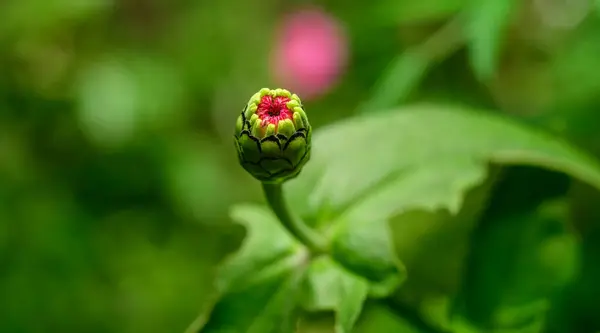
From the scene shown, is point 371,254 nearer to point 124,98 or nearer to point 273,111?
point 273,111

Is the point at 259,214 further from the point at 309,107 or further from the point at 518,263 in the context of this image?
the point at 309,107

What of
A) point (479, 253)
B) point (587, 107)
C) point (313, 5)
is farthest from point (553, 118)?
point (313, 5)

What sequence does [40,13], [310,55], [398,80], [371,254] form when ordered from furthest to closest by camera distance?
[310,55]
[40,13]
[398,80]
[371,254]

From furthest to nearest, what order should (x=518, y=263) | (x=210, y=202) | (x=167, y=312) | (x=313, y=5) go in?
(x=313, y=5) → (x=210, y=202) → (x=167, y=312) → (x=518, y=263)

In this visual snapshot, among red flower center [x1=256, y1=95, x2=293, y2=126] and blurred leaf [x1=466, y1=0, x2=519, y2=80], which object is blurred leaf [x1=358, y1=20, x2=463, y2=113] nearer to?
blurred leaf [x1=466, y1=0, x2=519, y2=80]

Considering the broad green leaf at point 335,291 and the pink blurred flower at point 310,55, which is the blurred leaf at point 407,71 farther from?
the pink blurred flower at point 310,55

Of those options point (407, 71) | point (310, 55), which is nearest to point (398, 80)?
point (407, 71)
